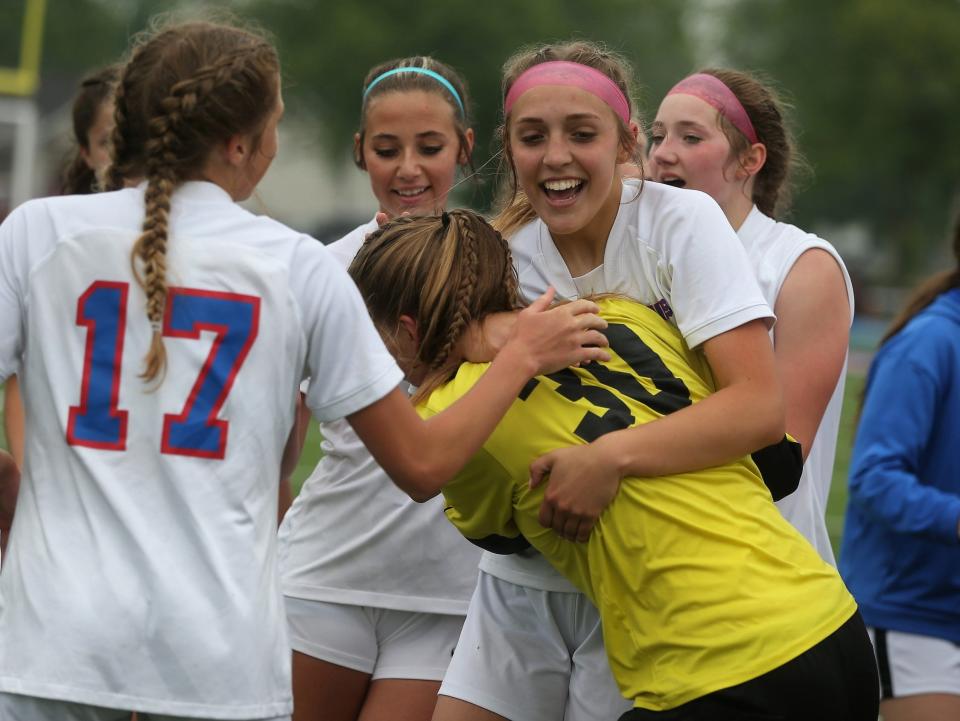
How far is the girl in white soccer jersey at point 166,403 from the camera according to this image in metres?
2.57

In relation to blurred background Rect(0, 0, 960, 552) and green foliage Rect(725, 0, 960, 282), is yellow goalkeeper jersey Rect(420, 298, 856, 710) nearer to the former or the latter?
blurred background Rect(0, 0, 960, 552)

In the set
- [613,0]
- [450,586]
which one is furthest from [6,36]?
A: [450,586]

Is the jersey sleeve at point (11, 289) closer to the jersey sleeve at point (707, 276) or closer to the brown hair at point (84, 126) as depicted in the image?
the jersey sleeve at point (707, 276)

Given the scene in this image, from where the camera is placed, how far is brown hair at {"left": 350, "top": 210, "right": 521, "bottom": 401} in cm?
310

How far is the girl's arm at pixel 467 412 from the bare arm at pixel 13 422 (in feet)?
6.64

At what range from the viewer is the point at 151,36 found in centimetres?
278

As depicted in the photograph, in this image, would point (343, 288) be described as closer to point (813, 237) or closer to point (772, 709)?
point (772, 709)

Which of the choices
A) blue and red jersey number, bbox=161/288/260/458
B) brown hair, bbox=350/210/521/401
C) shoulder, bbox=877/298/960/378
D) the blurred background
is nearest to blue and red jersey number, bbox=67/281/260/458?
blue and red jersey number, bbox=161/288/260/458

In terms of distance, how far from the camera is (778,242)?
3879 millimetres

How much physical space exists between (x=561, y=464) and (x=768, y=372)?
1.58 ft

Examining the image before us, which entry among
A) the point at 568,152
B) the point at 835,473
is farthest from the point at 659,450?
the point at 835,473

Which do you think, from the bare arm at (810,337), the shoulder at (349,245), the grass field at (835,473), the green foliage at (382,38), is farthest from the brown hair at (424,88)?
the green foliage at (382,38)

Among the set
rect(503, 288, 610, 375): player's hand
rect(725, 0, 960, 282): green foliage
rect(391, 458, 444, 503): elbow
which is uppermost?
rect(503, 288, 610, 375): player's hand

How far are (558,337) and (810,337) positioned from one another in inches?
38.7
